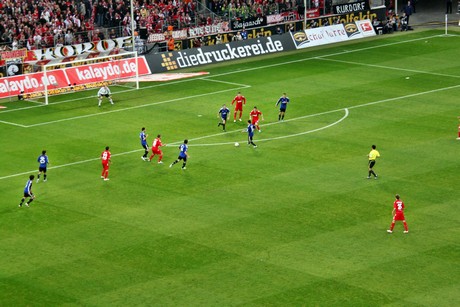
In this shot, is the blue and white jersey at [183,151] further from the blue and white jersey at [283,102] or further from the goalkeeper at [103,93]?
the goalkeeper at [103,93]

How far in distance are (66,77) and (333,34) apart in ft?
88.6

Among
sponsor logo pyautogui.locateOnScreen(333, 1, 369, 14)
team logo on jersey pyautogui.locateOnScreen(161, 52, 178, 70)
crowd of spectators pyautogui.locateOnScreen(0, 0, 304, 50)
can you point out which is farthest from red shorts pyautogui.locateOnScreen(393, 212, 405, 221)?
sponsor logo pyautogui.locateOnScreen(333, 1, 369, 14)

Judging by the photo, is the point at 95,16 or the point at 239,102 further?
the point at 95,16

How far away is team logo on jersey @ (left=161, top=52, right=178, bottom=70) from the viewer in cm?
7900

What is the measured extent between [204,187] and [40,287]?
13.7m

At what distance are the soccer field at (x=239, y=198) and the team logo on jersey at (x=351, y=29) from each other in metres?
14.8

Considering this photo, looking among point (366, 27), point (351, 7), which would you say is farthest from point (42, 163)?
point (351, 7)

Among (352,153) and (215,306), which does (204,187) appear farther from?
(215,306)

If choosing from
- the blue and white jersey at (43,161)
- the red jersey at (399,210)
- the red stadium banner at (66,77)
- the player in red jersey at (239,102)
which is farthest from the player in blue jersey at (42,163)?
the red stadium banner at (66,77)

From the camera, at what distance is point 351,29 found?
90750mm

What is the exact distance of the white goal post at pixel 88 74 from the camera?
70.8 m

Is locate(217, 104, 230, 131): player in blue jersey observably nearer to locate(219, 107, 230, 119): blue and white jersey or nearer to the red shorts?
locate(219, 107, 230, 119): blue and white jersey

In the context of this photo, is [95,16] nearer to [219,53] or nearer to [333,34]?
[219,53]

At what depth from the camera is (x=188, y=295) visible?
120ft
